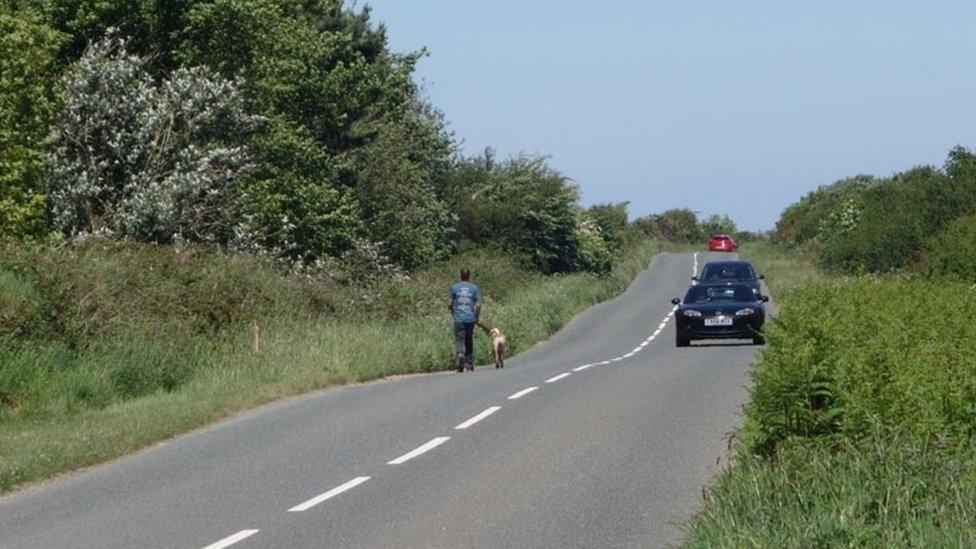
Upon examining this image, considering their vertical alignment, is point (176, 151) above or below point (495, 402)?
above

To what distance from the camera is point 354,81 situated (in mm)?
55500

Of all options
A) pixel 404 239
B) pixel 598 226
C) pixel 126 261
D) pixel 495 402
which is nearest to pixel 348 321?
pixel 126 261

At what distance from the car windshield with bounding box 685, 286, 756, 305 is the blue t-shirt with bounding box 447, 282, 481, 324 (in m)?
9.40

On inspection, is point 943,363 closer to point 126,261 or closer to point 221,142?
point 126,261

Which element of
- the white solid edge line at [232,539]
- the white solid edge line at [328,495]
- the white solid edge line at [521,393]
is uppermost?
the white solid edge line at [521,393]

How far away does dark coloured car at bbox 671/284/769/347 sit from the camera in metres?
38.4

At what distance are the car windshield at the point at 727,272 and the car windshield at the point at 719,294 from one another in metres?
4.24

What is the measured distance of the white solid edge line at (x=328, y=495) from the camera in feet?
42.2

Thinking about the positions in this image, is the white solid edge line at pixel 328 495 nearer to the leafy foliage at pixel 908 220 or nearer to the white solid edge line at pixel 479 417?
the white solid edge line at pixel 479 417

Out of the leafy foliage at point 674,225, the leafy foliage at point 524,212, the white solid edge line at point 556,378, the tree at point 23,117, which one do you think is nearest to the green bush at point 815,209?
the leafy foliage at point 674,225

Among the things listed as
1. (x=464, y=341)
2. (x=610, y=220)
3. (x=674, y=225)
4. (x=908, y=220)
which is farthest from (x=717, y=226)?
(x=464, y=341)

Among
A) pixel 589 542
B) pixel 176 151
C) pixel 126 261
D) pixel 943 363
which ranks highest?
pixel 176 151

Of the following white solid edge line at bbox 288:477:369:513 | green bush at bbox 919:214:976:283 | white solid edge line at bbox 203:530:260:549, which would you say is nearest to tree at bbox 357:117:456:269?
green bush at bbox 919:214:976:283

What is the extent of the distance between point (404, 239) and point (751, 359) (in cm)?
3456
